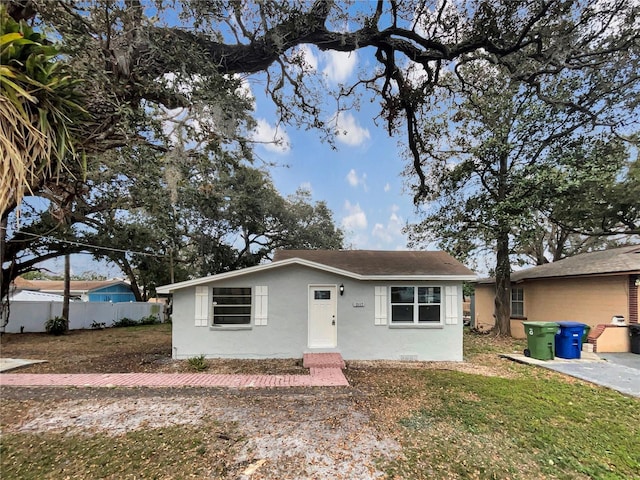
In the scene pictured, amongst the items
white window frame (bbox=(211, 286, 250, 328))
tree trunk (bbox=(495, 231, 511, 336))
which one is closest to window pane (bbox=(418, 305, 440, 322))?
white window frame (bbox=(211, 286, 250, 328))

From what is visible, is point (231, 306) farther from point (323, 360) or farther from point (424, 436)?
point (424, 436)

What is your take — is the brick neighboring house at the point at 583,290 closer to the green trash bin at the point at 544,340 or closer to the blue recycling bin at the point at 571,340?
the blue recycling bin at the point at 571,340

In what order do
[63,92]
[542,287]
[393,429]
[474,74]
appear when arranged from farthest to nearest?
[542,287], [474,74], [393,429], [63,92]

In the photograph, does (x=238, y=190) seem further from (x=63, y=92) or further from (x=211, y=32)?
(x=63, y=92)

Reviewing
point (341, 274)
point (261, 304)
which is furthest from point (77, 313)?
point (341, 274)

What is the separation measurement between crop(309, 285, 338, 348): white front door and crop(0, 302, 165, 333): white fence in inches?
573

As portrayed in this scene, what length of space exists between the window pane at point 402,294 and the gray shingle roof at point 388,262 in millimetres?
510

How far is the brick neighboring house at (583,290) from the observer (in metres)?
11.0

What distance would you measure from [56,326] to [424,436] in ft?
58.7

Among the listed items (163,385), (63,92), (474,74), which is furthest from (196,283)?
(474,74)

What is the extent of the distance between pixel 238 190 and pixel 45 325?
36.8ft

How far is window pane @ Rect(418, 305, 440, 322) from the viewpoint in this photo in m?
10.2

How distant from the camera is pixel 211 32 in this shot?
5.84 m

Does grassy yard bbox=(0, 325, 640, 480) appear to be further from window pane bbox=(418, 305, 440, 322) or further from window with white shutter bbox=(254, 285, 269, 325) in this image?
window with white shutter bbox=(254, 285, 269, 325)
